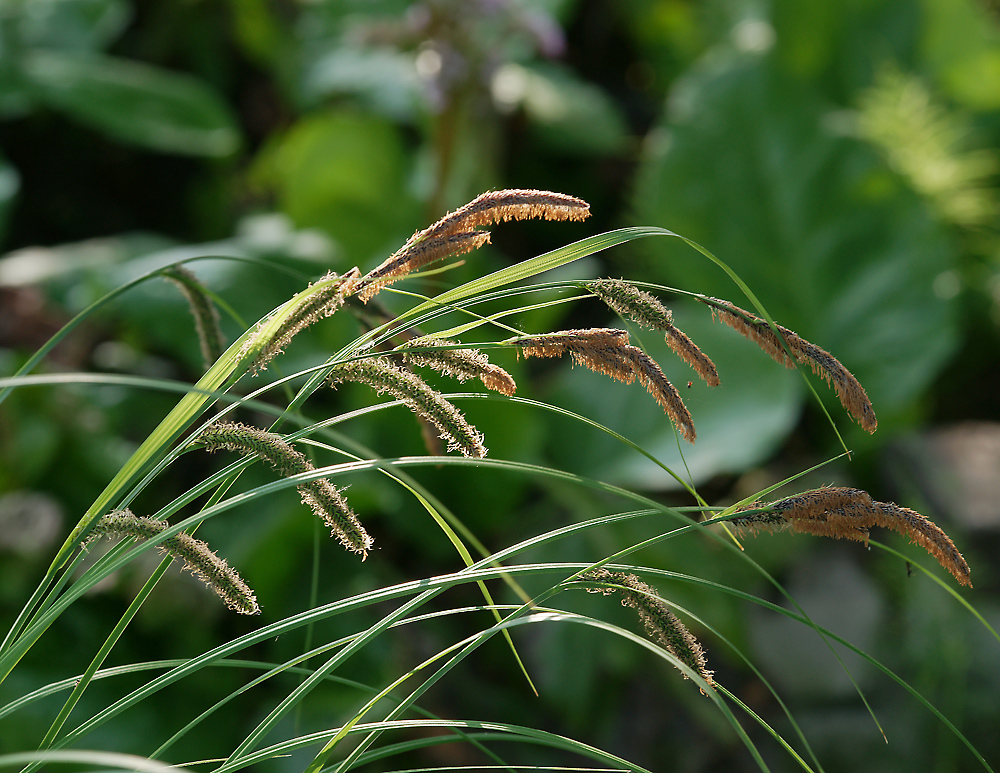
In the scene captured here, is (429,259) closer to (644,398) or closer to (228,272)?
(228,272)

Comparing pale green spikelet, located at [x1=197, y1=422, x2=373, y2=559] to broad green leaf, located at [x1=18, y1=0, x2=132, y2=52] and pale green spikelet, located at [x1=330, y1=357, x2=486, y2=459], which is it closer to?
pale green spikelet, located at [x1=330, y1=357, x2=486, y2=459]

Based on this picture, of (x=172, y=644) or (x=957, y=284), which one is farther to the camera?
(x=957, y=284)

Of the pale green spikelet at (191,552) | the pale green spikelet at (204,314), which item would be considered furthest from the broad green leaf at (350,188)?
the pale green spikelet at (191,552)

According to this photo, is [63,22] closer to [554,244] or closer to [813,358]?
[554,244]

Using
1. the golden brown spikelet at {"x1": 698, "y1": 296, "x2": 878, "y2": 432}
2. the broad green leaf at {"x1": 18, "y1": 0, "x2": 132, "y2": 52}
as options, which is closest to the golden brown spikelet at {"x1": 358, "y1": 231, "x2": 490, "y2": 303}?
the golden brown spikelet at {"x1": 698, "y1": 296, "x2": 878, "y2": 432}

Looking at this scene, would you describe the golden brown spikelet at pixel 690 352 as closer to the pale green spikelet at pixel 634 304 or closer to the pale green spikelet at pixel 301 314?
the pale green spikelet at pixel 634 304

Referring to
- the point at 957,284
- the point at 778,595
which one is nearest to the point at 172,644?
the point at 778,595
